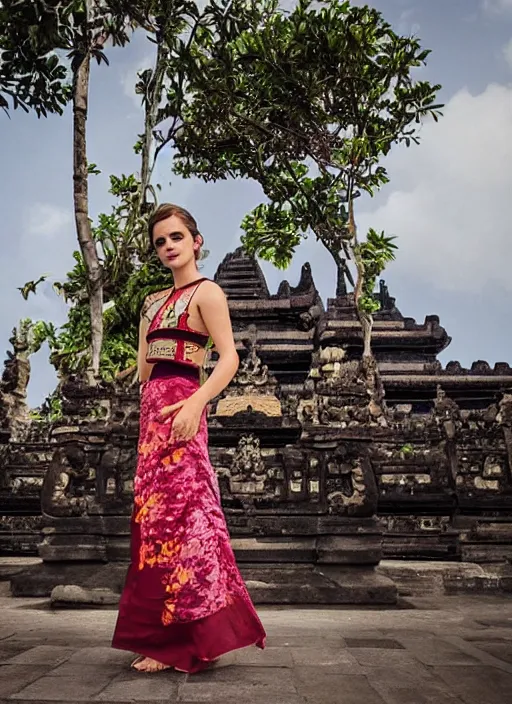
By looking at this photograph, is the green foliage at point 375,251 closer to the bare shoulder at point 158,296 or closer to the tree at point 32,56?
the tree at point 32,56

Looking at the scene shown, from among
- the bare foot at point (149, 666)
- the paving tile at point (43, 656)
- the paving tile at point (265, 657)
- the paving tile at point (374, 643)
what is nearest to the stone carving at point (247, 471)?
the paving tile at point (374, 643)

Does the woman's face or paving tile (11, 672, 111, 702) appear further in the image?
the woman's face

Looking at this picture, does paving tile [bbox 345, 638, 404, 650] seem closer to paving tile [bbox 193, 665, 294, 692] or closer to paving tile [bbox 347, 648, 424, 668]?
paving tile [bbox 347, 648, 424, 668]

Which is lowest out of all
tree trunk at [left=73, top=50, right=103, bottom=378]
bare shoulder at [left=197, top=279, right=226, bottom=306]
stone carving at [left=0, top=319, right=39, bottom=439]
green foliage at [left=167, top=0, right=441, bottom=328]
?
bare shoulder at [left=197, top=279, right=226, bottom=306]

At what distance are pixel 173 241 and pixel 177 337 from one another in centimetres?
53

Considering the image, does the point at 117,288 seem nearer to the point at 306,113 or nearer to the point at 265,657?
Result: the point at 306,113

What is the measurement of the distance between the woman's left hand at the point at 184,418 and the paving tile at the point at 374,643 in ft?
5.20

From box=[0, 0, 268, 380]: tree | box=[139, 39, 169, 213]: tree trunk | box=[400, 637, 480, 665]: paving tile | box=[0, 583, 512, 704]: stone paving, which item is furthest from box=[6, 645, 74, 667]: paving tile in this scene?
box=[139, 39, 169, 213]: tree trunk

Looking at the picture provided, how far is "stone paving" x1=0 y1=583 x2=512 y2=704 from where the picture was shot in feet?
8.52

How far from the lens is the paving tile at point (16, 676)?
260 centimetres

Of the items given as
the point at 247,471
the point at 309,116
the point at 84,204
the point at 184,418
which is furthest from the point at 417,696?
the point at 309,116

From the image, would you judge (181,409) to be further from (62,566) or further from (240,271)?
(240,271)

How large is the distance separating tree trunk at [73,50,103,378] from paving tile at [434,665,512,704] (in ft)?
37.4

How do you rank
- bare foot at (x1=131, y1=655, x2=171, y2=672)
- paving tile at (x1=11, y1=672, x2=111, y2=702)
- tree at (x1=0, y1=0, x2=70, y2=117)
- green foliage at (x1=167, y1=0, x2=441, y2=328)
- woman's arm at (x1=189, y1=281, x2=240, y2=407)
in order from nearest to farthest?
paving tile at (x1=11, y1=672, x2=111, y2=702) < bare foot at (x1=131, y1=655, x2=171, y2=672) < woman's arm at (x1=189, y1=281, x2=240, y2=407) < tree at (x1=0, y1=0, x2=70, y2=117) < green foliage at (x1=167, y1=0, x2=441, y2=328)
